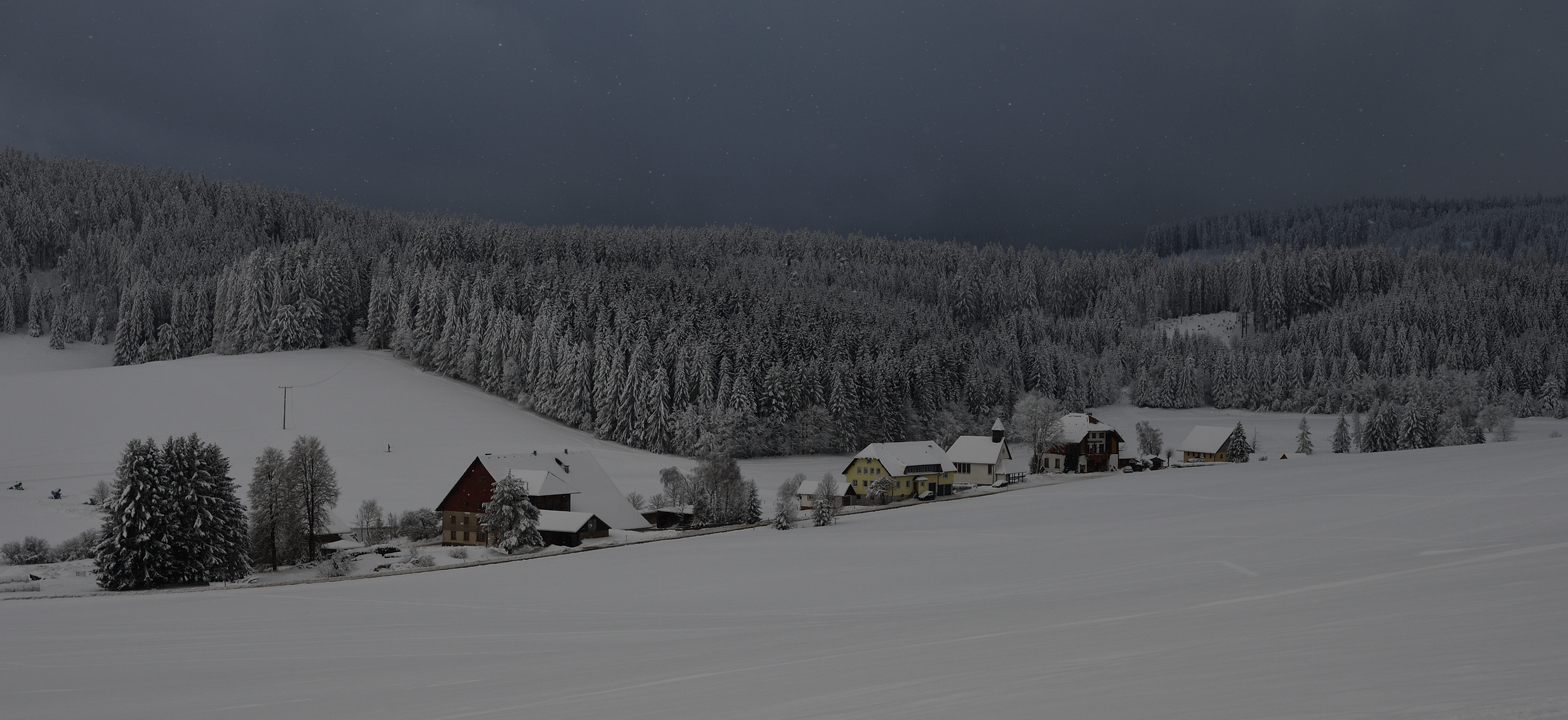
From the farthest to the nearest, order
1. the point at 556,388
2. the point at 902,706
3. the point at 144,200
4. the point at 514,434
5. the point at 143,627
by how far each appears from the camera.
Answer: the point at 144,200 < the point at 556,388 < the point at 514,434 < the point at 143,627 < the point at 902,706

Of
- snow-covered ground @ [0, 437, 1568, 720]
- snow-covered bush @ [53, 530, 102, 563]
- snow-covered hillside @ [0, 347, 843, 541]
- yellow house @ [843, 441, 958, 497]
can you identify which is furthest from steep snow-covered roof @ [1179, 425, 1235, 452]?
snow-covered bush @ [53, 530, 102, 563]

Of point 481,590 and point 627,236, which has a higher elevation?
point 627,236

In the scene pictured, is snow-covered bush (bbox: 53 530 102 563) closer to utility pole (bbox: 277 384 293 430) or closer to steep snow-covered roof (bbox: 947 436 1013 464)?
utility pole (bbox: 277 384 293 430)

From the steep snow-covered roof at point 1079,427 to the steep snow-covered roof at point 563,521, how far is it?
148ft

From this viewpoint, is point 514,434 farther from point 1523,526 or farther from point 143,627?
point 1523,526

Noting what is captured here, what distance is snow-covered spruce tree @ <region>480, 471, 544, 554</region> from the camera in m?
47.0

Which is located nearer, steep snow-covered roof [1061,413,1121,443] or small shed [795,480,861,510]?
small shed [795,480,861,510]

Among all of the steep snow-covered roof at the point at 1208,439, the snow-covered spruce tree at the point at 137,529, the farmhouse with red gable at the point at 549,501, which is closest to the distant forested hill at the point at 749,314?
the steep snow-covered roof at the point at 1208,439

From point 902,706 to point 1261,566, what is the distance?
17023mm

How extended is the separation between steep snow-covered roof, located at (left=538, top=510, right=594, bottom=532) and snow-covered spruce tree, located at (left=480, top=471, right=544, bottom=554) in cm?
248

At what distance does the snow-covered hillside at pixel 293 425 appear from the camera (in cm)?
6531

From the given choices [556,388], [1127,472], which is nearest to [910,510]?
[1127,472]

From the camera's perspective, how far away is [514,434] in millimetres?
85188

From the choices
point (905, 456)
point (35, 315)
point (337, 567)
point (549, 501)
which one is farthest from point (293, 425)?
point (35, 315)
